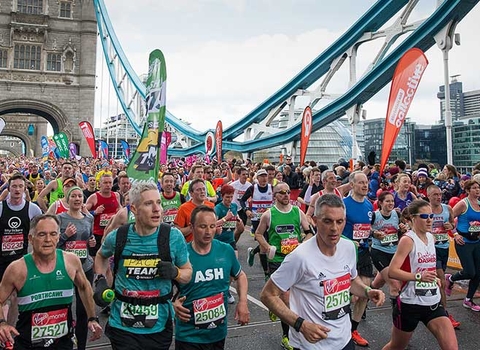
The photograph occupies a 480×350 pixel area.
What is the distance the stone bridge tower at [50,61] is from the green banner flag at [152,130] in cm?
3753

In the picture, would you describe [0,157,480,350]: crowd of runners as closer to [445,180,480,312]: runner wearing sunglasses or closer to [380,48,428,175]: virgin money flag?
[445,180,480,312]: runner wearing sunglasses

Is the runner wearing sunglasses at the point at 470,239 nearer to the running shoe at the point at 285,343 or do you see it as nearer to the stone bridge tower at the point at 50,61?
the running shoe at the point at 285,343

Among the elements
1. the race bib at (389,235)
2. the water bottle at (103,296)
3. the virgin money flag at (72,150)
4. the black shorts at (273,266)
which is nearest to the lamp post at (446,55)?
the race bib at (389,235)

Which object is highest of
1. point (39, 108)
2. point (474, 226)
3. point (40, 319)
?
point (39, 108)

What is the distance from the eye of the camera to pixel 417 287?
12.6 feet

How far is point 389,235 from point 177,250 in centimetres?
358

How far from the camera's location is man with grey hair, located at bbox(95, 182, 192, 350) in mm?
3041

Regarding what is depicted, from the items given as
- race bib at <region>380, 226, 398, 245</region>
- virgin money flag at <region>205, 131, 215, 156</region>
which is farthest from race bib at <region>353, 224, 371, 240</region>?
virgin money flag at <region>205, 131, 215, 156</region>

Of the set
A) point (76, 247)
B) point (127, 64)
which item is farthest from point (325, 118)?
point (127, 64)

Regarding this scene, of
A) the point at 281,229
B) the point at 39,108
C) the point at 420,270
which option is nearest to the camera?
the point at 420,270

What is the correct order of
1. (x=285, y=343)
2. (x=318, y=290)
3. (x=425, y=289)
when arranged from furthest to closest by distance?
1. (x=285, y=343)
2. (x=425, y=289)
3. (x=318, y=290)

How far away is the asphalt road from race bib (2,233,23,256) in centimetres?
144

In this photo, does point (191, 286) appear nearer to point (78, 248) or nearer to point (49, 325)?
point (49, 325)

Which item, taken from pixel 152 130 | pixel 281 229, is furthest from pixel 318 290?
pixel 152 130
